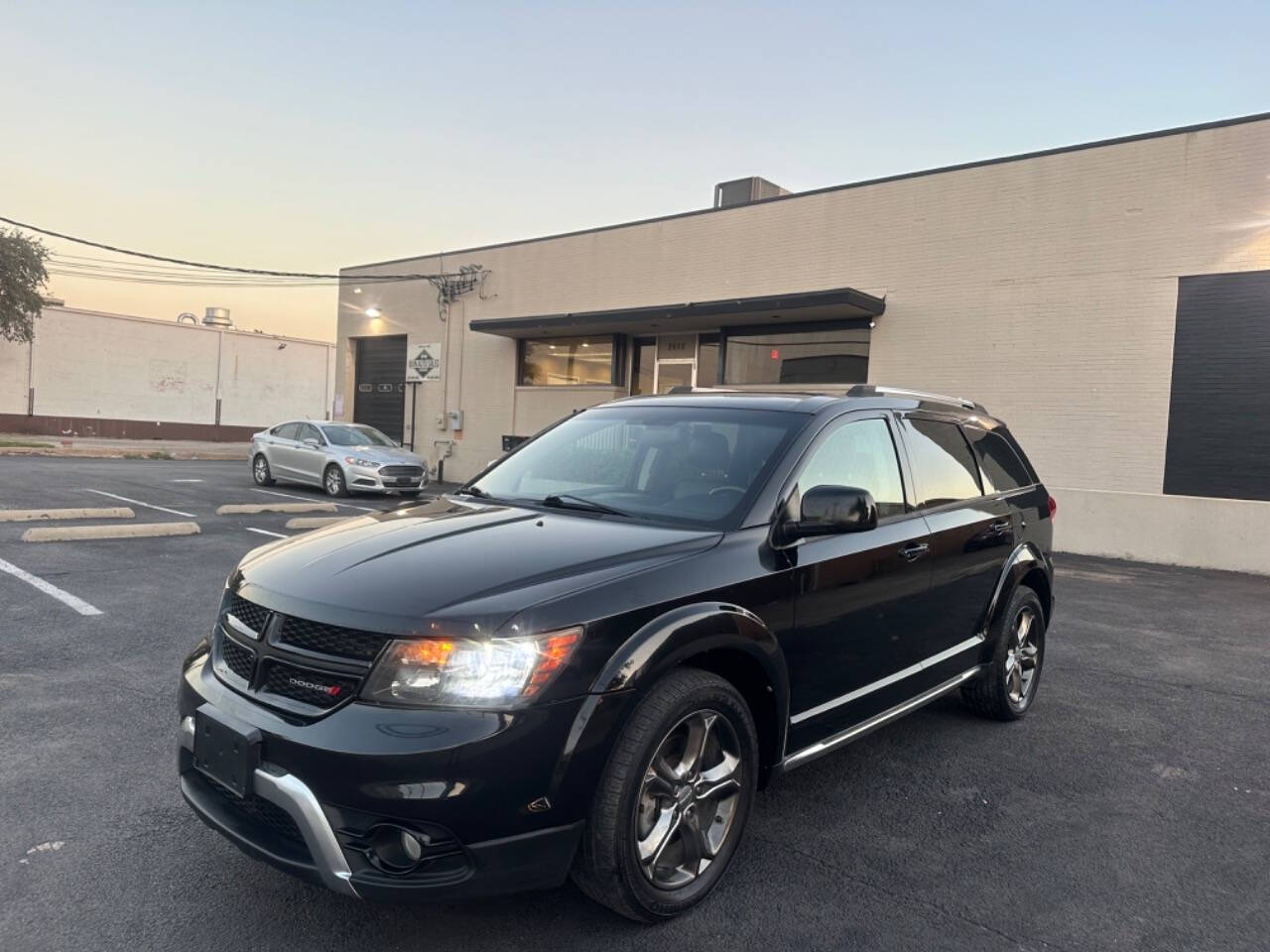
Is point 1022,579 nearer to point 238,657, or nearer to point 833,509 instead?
point 833,509

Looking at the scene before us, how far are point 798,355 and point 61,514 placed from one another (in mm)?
11392

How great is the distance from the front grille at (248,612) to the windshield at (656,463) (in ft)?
4.07

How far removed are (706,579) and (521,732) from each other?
2.77 feet

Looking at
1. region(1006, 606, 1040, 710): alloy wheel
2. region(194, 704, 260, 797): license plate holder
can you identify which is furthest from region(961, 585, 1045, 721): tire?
region(194, 704, 260, 797): license plate holder

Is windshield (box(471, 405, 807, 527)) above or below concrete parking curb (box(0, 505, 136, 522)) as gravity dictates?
above

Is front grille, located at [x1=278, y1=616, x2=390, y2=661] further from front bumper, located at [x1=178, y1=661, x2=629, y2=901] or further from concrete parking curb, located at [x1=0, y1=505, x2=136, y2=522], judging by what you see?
concrete parking curb, located at [x1=0, y1=505, x2=136, y2=522]

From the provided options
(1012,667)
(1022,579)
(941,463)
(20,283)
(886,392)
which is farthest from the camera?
(20,283)

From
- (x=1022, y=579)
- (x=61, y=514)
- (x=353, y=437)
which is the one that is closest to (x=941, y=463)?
(x=1022, y=579)

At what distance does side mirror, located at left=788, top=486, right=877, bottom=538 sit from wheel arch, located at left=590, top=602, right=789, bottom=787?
0.44 m

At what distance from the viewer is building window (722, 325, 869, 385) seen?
1477 centimetres

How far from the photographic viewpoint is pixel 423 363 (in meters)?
21.4

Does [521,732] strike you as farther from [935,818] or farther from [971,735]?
[971,735]

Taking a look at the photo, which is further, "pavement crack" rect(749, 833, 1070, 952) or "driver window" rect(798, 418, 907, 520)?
"driver window" rect(798, 418, 907, 520)

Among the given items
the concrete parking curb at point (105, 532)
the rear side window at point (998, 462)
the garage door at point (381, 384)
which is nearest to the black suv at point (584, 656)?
the rear side window at point (998, 462)
